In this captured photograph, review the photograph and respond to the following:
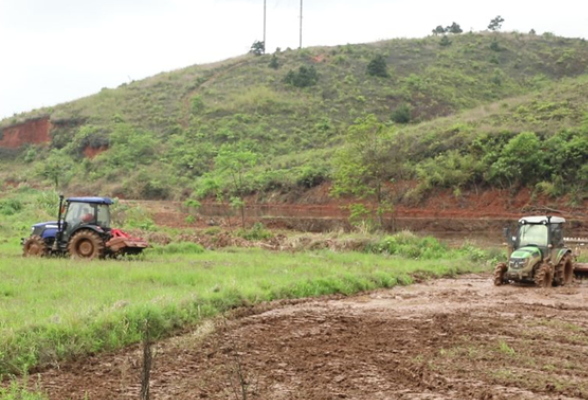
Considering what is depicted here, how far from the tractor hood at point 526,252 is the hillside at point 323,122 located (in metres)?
14.7

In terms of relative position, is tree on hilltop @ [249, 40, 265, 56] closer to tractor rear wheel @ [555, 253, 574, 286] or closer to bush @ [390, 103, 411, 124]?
bush @ [390, 103, 411, 124]

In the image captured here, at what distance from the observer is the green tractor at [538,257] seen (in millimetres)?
17625

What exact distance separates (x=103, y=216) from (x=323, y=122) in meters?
39.2

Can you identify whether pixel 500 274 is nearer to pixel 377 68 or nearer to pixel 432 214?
pixel 432 214

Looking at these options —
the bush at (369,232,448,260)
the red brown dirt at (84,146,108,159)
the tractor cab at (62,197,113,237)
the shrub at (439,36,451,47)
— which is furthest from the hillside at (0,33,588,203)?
the tractor cab at (62,197,113,237)

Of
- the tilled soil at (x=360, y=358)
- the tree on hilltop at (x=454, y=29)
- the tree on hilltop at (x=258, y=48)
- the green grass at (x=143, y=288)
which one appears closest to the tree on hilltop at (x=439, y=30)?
the tree on hilltop at (x=454, y=29)

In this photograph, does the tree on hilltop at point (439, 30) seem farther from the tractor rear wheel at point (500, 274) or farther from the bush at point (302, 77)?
the tractor rear wheel at point (500, 274)

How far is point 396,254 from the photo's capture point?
24312 millimetres

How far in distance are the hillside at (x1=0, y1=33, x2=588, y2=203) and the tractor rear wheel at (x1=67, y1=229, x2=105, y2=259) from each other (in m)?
14.7


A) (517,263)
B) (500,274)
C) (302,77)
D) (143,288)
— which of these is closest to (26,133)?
(302,77)

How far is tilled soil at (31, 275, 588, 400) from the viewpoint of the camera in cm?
762

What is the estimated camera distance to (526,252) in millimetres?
17766

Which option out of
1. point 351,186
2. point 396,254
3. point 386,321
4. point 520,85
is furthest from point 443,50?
point 386,321

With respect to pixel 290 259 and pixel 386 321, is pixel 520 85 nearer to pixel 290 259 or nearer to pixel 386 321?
pixel 290 259
